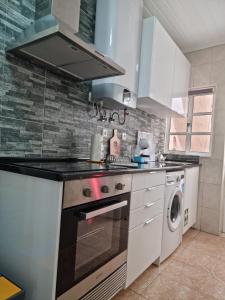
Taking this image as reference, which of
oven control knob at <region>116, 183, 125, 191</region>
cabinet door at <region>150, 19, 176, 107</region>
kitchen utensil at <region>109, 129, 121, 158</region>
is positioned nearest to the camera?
oven control knob at <region>116, 183, 125, 191</region>

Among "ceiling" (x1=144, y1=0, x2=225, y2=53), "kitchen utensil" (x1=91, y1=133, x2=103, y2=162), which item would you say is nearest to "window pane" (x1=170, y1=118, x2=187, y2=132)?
"ceiling" (x1=144, y1=0, x2=225, y2=53)

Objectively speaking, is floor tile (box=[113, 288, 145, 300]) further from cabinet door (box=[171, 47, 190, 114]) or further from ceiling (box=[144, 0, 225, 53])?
ceiling (box=[144, 0, 225, 53])

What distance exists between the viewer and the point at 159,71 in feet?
7.29

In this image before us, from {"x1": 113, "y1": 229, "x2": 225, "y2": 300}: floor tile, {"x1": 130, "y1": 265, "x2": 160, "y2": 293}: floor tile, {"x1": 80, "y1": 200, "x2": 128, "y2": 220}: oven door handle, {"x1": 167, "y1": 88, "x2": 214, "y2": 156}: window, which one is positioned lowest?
{"x1": 113, "y1": 229, "x2": 225, "y2": 300}: floor tile

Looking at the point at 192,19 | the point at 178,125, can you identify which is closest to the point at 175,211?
the point at 178,125

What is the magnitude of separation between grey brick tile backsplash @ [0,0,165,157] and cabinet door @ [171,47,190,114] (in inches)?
45.8

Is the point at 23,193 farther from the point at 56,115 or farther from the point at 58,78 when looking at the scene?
the point at 58,78

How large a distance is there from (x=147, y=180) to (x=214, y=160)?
1736mm

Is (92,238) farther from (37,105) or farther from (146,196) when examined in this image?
(37,105)

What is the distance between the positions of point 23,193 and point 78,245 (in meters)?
0.40

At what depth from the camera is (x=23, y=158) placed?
141 centimetres

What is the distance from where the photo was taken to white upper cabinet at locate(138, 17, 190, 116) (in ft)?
6.83

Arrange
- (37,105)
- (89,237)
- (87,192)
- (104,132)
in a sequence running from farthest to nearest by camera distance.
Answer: (104,132) → (37,105) → (89,237) → (87,192)

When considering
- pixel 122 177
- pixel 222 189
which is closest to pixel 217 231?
pixel 222 189
